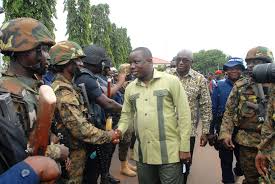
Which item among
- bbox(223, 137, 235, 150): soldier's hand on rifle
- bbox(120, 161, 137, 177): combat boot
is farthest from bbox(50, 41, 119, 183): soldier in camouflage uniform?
bbox(120, 161, 137, 177): combat boot

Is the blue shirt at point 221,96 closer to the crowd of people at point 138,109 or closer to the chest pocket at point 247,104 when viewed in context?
the crowd of people at point 138,109

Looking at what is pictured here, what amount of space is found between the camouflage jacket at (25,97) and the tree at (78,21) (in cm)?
1720

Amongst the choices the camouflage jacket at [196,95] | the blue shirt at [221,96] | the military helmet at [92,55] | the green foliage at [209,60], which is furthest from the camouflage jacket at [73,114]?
the green foliage at [209,60]

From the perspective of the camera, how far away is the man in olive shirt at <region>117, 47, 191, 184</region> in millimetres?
3355

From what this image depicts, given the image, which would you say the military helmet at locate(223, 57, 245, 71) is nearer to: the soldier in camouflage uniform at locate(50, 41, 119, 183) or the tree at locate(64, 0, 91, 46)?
the soldier in camouflage uniform at locate(50, 41, 119, 183)

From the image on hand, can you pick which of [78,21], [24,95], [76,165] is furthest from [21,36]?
[78,21]

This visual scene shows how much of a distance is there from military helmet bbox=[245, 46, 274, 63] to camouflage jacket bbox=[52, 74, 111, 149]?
76.4 inches

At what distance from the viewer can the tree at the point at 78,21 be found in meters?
19.0

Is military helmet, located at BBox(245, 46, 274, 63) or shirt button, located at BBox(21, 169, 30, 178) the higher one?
military helmet, located at BBox(245, 46, 274, 63)

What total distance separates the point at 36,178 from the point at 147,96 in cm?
220

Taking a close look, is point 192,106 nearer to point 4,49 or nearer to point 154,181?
point 154,181

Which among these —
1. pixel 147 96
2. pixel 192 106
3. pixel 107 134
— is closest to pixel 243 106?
pixel 192 106

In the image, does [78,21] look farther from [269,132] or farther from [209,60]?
[209,60]

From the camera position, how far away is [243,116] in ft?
12.6
